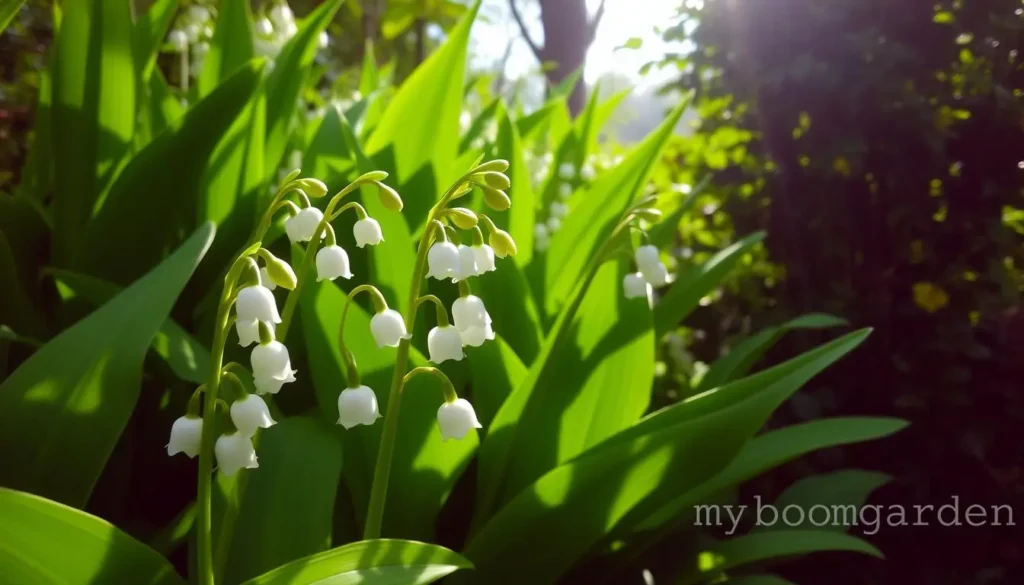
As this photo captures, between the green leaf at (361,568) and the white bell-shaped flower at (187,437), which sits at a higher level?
the white bell-shaped flower at (187,437)

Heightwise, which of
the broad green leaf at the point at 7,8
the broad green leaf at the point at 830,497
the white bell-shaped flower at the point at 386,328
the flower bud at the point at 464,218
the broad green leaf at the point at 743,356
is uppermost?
the broad green leaf at the point at 7,8

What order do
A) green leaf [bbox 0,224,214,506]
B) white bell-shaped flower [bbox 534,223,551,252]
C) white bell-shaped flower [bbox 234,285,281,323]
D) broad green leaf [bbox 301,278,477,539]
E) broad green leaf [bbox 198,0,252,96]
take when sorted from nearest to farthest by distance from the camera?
white bell-shaped flower [bbox 234,285,281,323]
green leaf [bbox 0,224,214,506]
broad green leaf [bbox 301,278,477,539]
broad green leaf [bbox 198,0,252,96]
white bell-shaped flower [bbox 534,223,551,252]

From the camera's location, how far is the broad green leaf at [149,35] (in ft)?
3.26

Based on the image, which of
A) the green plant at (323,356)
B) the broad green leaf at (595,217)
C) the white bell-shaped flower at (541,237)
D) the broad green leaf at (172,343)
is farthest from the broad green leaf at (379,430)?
the white bell-shaped flower at (541,237)

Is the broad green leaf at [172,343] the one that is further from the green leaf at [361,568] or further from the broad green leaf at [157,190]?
the green leaf at [361,568]

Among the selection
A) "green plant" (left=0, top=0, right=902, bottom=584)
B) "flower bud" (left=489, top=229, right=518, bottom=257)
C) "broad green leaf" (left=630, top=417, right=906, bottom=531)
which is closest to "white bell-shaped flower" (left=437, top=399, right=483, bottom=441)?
"green plant" (left=0, top=0, right=902, bottom=584)

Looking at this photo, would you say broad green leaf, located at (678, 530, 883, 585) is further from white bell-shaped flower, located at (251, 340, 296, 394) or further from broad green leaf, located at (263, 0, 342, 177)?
broad green leaf, located at (263, 0, 342, 177)

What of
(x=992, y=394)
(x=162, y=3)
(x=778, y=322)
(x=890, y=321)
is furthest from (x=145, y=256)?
(x=992, y=394)

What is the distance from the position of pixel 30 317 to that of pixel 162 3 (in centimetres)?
55

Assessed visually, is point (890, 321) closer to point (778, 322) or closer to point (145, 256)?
point (778, 322)

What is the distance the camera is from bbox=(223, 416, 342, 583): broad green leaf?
0.58m

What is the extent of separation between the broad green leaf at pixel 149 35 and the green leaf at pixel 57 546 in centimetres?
70

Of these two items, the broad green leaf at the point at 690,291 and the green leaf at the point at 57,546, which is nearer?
the green leaf at the point at 57,546

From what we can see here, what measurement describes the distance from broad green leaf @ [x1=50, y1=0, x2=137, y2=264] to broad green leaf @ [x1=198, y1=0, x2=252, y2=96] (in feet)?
0.50
